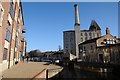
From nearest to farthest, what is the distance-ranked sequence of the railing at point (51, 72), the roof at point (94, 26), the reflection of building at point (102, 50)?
1. the railing at point (51, 72)
2. the reflection of building at point (102, 50)
3. the roof at point (94, 26)

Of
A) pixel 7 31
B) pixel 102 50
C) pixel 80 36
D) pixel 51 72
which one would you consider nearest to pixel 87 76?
pixel 51 72

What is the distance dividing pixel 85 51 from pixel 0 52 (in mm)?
42495

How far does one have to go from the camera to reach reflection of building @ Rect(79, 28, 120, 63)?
137ft

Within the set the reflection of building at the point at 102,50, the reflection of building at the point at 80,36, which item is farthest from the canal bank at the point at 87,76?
the reflection of building at the point at 80,36

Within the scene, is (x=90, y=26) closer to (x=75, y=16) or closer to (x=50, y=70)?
(x=75, y=16)

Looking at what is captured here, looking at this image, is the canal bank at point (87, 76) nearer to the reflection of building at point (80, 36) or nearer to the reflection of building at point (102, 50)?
the reflection of building at point (102, 50)

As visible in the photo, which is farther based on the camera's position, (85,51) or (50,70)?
(85,51)

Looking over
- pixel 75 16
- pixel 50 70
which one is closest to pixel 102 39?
pixel 75 16

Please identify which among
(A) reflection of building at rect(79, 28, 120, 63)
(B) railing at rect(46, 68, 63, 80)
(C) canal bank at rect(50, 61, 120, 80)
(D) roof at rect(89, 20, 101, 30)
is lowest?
(C) canal bank at rect(50, 61, 120, 80)

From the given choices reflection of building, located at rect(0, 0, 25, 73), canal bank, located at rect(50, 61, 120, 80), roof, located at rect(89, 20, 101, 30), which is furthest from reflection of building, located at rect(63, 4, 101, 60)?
reflection of building, located at rect(0, 0, 25, 73)

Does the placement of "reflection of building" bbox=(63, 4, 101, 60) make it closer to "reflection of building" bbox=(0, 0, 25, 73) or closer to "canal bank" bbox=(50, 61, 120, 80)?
"canal bank" bbox=(50, 61, 120, 80)

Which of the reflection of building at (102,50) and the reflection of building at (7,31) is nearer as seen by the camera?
the reflection of building at (7,31)

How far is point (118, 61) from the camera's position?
129 ft

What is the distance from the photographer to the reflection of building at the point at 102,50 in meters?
41.7
